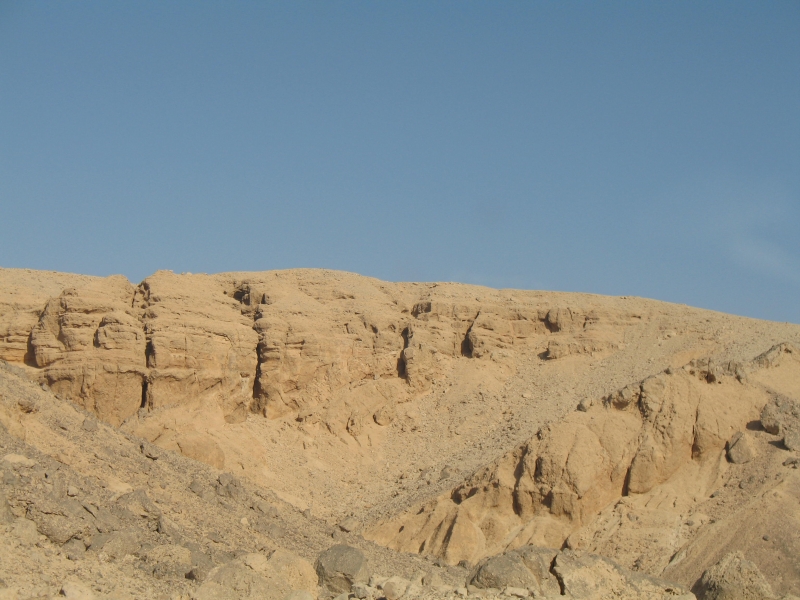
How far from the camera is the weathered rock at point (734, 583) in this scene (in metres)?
17.0

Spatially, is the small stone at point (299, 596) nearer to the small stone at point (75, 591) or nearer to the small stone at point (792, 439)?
the small stone at point (75, 591)

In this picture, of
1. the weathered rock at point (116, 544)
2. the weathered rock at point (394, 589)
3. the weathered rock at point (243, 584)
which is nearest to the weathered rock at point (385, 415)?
the weathered rock at point (116, 544)

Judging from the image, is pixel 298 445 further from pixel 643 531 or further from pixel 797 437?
pixel 797 437

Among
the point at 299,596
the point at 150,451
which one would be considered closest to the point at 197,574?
the point at 299,596

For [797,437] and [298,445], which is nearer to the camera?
[797,437]

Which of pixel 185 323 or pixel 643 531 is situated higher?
pixel 185 323

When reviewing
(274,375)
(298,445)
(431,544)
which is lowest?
(431,544)

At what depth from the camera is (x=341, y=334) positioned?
36.5 m

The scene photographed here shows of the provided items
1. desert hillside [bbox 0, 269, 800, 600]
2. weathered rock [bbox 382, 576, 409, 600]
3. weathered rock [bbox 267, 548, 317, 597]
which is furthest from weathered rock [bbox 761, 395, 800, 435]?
weathered rock [bbox 382, 576, 409, 600]

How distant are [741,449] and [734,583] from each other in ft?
30.4

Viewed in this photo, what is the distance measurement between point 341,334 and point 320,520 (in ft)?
33.4

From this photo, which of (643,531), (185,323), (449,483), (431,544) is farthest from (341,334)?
(643,531)

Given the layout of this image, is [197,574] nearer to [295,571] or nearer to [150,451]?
[295,571]

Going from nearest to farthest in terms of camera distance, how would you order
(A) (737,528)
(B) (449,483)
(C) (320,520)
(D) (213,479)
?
(A) (737,528), (D) (213,479), (C) (320,520), (B) (449,483)
